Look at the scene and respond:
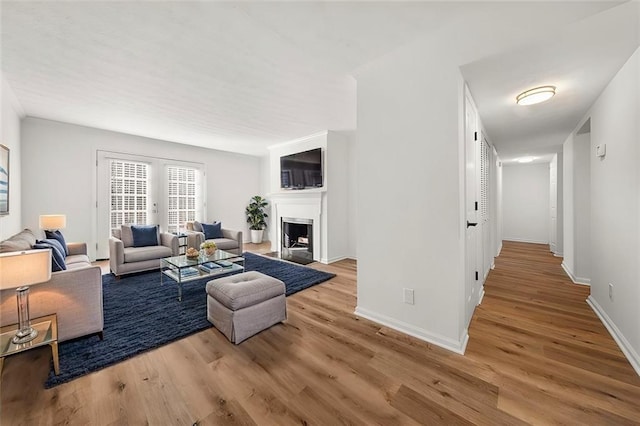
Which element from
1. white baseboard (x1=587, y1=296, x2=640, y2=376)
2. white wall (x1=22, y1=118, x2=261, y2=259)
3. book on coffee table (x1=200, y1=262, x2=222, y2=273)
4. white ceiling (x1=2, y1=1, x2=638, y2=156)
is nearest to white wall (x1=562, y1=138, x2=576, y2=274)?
white ceiling (x1=2, y1=1, x2=638, y2=156)

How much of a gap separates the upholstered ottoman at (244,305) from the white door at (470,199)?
1760 millimetres

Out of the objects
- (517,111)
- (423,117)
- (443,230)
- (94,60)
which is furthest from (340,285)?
(94,60)

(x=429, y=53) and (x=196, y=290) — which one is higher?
(x=429, y=53)

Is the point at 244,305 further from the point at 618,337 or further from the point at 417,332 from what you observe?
the point at 618,337

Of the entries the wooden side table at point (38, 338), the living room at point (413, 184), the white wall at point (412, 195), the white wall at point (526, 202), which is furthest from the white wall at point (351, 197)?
the white wall at point (526, 202)

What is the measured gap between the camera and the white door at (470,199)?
226cm

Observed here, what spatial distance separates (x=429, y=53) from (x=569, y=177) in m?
3.74

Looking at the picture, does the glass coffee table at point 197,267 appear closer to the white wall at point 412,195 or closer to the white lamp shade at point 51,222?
the white lamp shade at point 51,222

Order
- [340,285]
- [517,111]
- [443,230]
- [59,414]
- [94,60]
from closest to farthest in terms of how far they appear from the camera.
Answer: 1. [59,414]
2. [443,230]
3. [94,60]
4. [517,111]
5. [340,285]

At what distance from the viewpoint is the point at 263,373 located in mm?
1725

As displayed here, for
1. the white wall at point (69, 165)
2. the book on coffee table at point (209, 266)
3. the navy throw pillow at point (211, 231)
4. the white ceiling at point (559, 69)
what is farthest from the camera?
the navy throw pillow at point (211, 231)

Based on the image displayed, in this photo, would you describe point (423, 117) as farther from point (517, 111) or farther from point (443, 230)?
point (517, 111)

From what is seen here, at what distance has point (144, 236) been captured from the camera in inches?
168

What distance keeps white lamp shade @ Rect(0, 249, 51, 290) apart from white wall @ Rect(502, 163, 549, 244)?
9.57m
